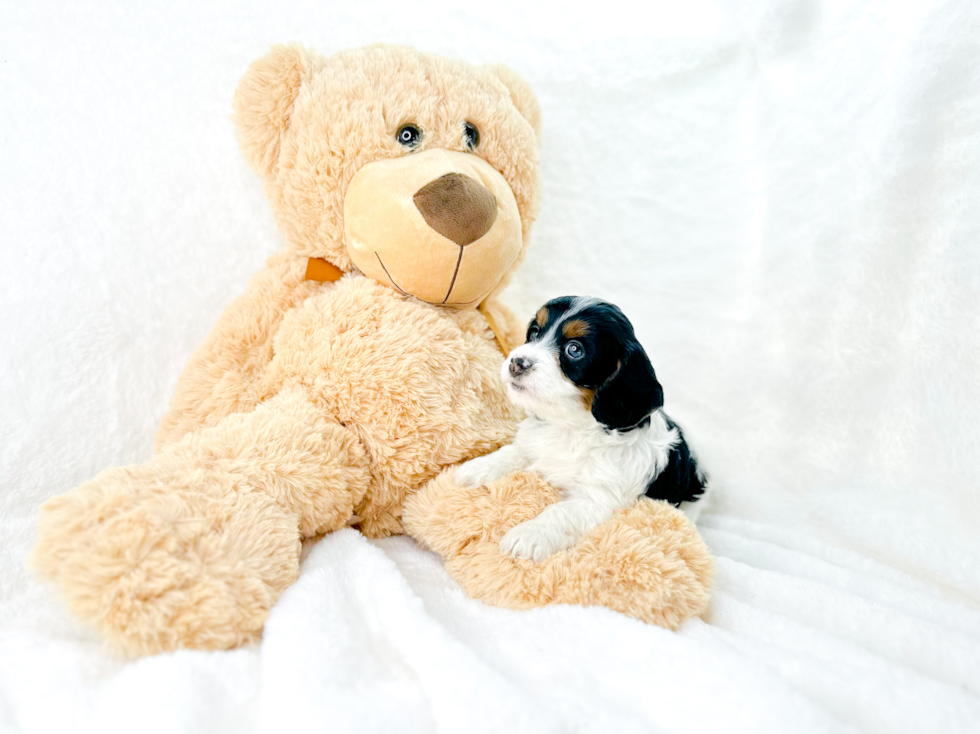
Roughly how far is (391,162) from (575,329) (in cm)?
66

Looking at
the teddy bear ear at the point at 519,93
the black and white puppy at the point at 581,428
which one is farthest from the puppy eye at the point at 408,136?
the black and white puppy at the point at 581,428

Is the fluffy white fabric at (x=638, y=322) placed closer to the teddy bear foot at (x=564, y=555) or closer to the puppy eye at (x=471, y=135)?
the teddy bear foot at (x=564, y=555)

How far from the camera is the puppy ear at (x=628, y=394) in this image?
1.61m

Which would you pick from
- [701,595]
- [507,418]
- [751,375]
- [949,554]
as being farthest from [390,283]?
[949,554]

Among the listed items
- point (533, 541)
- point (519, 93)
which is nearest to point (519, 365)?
point (533, 541)

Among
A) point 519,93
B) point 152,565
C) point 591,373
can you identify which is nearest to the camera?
point 152,565

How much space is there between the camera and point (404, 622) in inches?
50.6

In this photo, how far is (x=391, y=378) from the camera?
167 centimetres

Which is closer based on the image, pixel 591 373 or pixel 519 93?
pixel 591 373

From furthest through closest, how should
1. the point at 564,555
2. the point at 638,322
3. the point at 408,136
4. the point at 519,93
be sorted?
the point at 638,322, the point at 519,93, the point at 408,136, the point at 564,555

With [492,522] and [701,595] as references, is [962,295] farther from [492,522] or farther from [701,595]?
[492,522]

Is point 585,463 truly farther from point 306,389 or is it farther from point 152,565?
point 152,565

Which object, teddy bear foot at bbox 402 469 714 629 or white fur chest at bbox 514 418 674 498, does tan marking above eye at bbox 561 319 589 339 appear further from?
teddy bear foot at bbox 402 469 714 629

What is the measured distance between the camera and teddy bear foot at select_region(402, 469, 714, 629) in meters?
1.44
